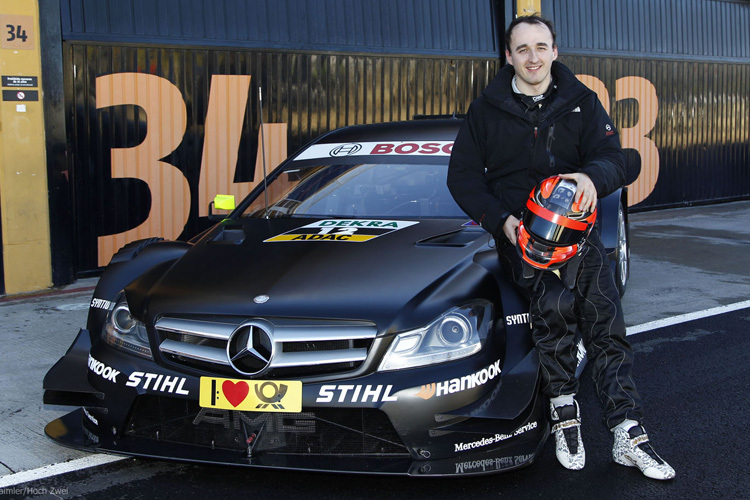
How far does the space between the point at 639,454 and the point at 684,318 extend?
10.7ft

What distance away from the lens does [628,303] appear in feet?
23.9

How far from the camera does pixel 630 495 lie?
3.52 meters

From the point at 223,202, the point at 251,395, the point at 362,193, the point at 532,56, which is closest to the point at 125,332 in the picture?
the point at 251,395

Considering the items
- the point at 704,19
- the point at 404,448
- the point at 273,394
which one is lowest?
the point at 404,448

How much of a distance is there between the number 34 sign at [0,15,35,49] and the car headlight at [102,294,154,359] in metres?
4.77

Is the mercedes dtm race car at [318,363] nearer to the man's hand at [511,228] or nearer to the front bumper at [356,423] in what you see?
the front bumper at [356,423]

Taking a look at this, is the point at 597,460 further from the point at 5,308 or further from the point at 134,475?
the point at 5,308

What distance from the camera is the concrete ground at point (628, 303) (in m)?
4.44

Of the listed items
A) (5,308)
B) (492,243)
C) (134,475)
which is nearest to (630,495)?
(492,243)

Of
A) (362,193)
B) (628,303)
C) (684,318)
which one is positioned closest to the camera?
(362,193)

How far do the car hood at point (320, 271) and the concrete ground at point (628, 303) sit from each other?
1.01m

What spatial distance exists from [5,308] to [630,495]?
5.68 metres

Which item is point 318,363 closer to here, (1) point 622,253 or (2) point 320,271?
(2) point 320,271

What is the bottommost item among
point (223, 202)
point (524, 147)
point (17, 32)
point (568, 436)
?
point (568, 436)
